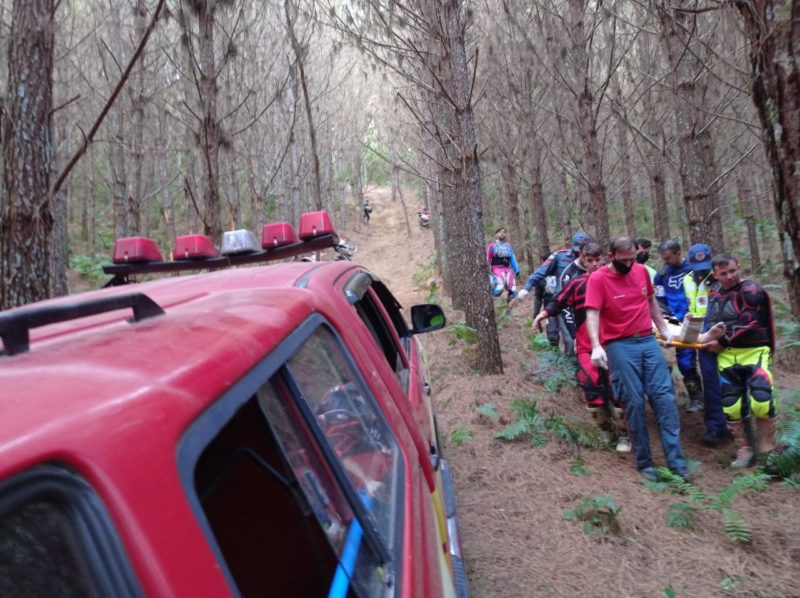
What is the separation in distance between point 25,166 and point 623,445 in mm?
5343

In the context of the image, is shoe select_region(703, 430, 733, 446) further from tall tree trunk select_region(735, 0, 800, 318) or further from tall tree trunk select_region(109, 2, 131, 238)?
tall tree trunk select_region(109, 2, 131, 238)

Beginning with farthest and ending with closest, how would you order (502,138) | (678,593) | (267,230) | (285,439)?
(502,138)
(267,230)
(678,593)
(285,439)

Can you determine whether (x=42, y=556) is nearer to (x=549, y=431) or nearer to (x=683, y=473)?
(x=683, y=473)

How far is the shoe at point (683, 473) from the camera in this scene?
14.9ft

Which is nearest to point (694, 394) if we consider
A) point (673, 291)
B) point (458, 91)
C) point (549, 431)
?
point (673, 291)

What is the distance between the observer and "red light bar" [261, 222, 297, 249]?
13.5 feet

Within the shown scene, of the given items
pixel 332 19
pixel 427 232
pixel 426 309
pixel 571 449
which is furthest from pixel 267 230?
pixel 427 232

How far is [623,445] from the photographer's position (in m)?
5.42

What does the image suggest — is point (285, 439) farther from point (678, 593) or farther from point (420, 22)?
point (420, 22)

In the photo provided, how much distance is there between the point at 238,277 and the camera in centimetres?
217

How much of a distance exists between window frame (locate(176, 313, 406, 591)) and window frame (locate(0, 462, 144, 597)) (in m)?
0.14

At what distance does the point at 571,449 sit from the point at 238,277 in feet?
13.6

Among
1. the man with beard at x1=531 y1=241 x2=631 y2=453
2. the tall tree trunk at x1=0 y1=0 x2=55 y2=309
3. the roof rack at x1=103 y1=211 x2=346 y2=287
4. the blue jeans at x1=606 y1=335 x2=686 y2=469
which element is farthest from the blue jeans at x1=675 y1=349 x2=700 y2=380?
the tall tree trunk at x1=0 y1=0 x2=55 y2=309

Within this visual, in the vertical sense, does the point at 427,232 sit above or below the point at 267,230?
above
